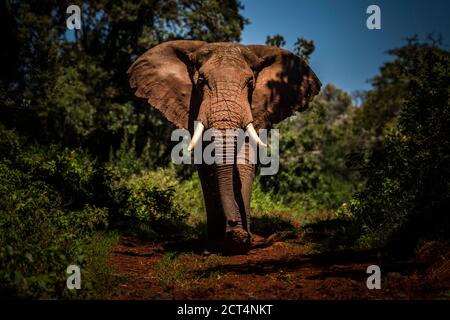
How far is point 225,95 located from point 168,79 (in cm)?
210

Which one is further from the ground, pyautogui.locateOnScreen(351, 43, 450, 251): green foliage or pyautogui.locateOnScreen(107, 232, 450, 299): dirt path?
pyautogui.locateOnScreen(351, 43, 450, 251): green foliage

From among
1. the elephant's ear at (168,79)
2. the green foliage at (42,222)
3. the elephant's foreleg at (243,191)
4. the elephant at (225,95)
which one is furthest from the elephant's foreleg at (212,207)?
the green foliage at (42,222)

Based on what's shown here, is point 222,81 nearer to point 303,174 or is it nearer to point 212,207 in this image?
point 212,207

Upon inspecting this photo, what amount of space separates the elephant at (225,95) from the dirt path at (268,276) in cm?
69

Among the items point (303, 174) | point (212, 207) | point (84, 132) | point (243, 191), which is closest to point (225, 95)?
point (243, 191)

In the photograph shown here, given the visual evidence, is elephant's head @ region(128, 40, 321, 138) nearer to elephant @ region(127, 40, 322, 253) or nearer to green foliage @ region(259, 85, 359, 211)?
elephant @ region(127, 40, 322, 253)

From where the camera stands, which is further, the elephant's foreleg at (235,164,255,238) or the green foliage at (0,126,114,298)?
the elephant's foreleg at (235,164,255,238)

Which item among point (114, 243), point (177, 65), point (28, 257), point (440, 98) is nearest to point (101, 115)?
point (177, 65)

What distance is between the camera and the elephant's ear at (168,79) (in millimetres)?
9414

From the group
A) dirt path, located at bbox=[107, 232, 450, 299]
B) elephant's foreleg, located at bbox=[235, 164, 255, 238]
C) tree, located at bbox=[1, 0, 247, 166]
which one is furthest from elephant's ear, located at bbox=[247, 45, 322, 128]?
tree, located at bbox=[1, 0, 247, 166]

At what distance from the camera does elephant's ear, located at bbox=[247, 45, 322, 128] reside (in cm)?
934

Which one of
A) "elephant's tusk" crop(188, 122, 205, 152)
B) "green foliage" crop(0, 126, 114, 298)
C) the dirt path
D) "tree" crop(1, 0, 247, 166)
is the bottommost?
the dirt path

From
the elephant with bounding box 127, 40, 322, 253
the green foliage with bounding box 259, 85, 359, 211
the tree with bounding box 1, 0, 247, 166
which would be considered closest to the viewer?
the elephant with bounding box 127, 40, 322, 253

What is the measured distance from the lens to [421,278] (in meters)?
5.70
